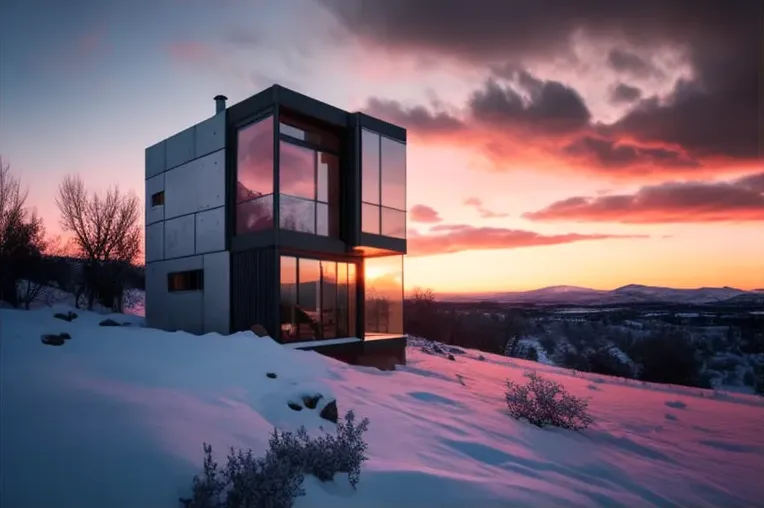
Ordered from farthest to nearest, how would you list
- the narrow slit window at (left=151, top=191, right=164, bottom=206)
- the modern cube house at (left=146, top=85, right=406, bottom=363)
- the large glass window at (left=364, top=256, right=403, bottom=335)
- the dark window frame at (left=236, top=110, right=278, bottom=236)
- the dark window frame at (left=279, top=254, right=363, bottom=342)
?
1. the narrow slit window at (left=151, top=191, right=164, bottom=206)
2. the large glass window at (left=364, top=256, right=403, bottom=335)
3. the dark window frame at (left=279, top=254, right=363, bottom=342)
4. the modern cube house at (left=146, top=85, right=406, bottom=363)
5. the dark window frame at (left=236, top=110, right=278, bottom=236)

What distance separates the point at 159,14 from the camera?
739cm

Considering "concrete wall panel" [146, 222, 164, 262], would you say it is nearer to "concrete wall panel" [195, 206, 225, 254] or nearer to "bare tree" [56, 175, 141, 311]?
"concrete wall panel" [195, 206, 225, 254]

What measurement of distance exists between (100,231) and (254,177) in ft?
53.3

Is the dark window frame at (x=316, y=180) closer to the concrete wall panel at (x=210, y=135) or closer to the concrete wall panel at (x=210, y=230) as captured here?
the concrete wall panel at (x=210, y=135)

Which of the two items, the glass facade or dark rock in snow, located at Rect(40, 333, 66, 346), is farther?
the glass facade

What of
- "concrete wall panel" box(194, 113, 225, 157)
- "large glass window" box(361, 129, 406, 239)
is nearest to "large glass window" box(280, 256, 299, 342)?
"large glass window" box(361, 129, 406, 239)

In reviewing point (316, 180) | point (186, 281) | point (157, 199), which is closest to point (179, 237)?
point (186, 281)

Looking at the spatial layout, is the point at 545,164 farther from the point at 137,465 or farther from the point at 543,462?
the point at 137,465

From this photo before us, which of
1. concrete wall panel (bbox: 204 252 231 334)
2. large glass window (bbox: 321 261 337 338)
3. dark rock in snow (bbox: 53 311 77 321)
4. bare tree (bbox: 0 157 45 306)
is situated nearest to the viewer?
dark rock in snow (bbox: 53 311 77 321)

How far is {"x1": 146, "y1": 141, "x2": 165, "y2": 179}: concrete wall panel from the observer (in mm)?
14680

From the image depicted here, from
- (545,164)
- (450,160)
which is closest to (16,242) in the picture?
(450,160)

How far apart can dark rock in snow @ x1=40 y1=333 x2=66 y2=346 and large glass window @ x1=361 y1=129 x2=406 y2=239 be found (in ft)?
24.5

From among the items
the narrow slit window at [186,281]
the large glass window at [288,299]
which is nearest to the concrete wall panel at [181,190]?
the narrow slit window at [186,281]

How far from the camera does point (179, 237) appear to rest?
45.4 ft
